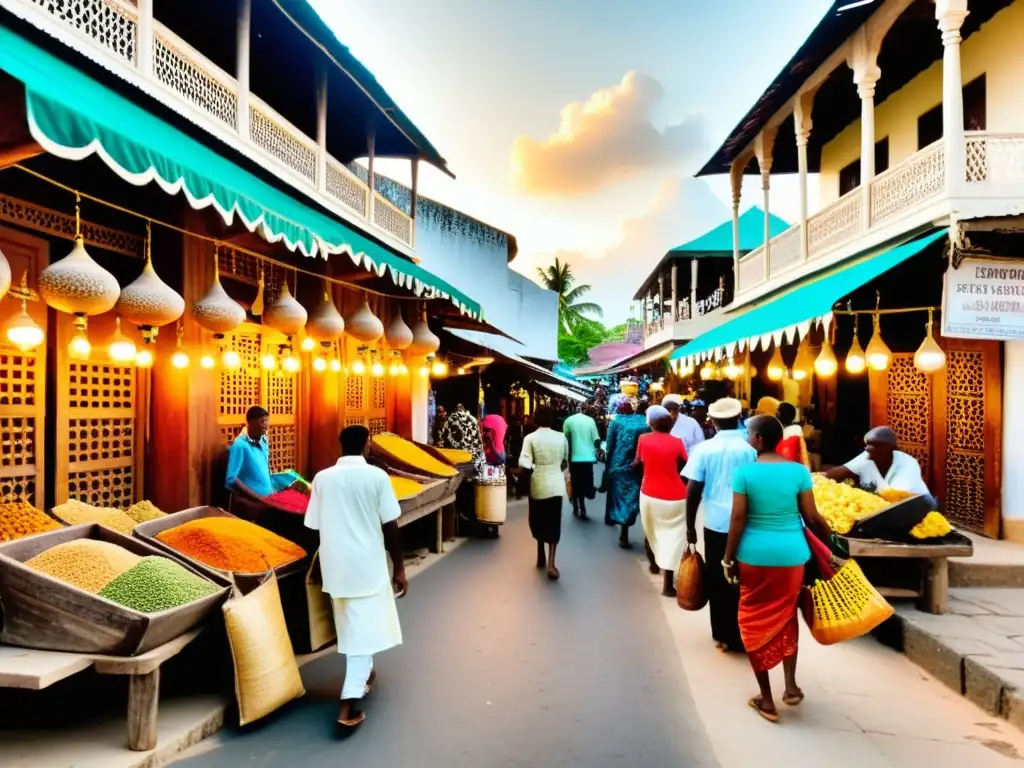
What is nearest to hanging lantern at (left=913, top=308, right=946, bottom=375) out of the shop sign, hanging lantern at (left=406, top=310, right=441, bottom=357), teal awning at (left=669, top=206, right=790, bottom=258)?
the shop sign

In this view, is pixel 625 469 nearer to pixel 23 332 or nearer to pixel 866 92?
pixel 866 92

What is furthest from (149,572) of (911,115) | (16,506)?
(911,115)

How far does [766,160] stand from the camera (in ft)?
45.5

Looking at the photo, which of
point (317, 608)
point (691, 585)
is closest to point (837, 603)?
point (691, 585)

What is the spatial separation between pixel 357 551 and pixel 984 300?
22.7ft

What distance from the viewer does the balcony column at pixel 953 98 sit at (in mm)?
7320

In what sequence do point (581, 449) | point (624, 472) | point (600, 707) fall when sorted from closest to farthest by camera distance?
point (600, 707) < point (624, 472) < point (581, 449)

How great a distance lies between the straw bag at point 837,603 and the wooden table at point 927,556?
53.0 inches

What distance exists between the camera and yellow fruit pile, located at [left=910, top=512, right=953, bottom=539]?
17.3 ft

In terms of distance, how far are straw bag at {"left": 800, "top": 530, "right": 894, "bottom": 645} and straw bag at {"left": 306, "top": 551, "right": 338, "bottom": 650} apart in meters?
3.02

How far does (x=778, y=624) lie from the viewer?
3.80m

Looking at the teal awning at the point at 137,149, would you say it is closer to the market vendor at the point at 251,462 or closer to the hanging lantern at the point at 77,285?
the hanging lantern at the point at 77,285

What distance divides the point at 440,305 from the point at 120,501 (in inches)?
209

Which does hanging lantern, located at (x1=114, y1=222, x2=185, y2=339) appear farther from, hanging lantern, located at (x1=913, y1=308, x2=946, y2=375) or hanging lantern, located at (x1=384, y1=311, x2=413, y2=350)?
hanging lantern, located at (x1=913, y1=308, x2=946, y2=375)
